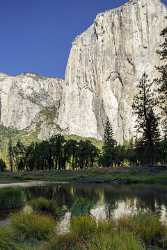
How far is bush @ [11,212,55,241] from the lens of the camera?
1454 cm

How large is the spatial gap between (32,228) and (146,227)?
4667 mm

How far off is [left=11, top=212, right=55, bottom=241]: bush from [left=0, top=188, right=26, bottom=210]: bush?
46.1 ft

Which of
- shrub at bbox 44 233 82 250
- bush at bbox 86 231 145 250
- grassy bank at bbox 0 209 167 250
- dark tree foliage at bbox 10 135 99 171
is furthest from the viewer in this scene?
dark tree foliage at bbox 10 135 99 171

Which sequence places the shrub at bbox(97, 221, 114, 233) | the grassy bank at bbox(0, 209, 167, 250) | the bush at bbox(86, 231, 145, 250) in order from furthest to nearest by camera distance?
the shrub at bbox(97, 221, 114, 233), the grassy bank at bbox(0, 209, 167, 250), the bush at bbox(86, 231, 145, 250)

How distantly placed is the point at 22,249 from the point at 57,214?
1283cm

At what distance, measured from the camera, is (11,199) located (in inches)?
1188

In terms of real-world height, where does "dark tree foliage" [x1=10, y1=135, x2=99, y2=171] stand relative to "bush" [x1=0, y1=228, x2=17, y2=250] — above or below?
above

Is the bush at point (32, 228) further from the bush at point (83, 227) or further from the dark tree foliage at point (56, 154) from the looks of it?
the dark tree foliage at point (56, 154)

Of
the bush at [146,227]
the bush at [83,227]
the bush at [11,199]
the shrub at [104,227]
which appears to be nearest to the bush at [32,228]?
the bush at [83,227]

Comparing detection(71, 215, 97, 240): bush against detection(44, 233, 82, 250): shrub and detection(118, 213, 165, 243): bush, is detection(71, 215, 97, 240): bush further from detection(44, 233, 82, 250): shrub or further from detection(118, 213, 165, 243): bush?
detection(118, 213, 165, 243): bush

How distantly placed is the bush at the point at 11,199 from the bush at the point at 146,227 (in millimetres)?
16684

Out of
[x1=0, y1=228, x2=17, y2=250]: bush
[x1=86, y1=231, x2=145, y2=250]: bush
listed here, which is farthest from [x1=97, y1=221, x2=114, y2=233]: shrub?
[x1=0, y1=228, x2=17, y2=250]: bush

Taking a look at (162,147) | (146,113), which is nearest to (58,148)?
(162,147)

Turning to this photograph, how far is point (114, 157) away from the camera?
14800cm
